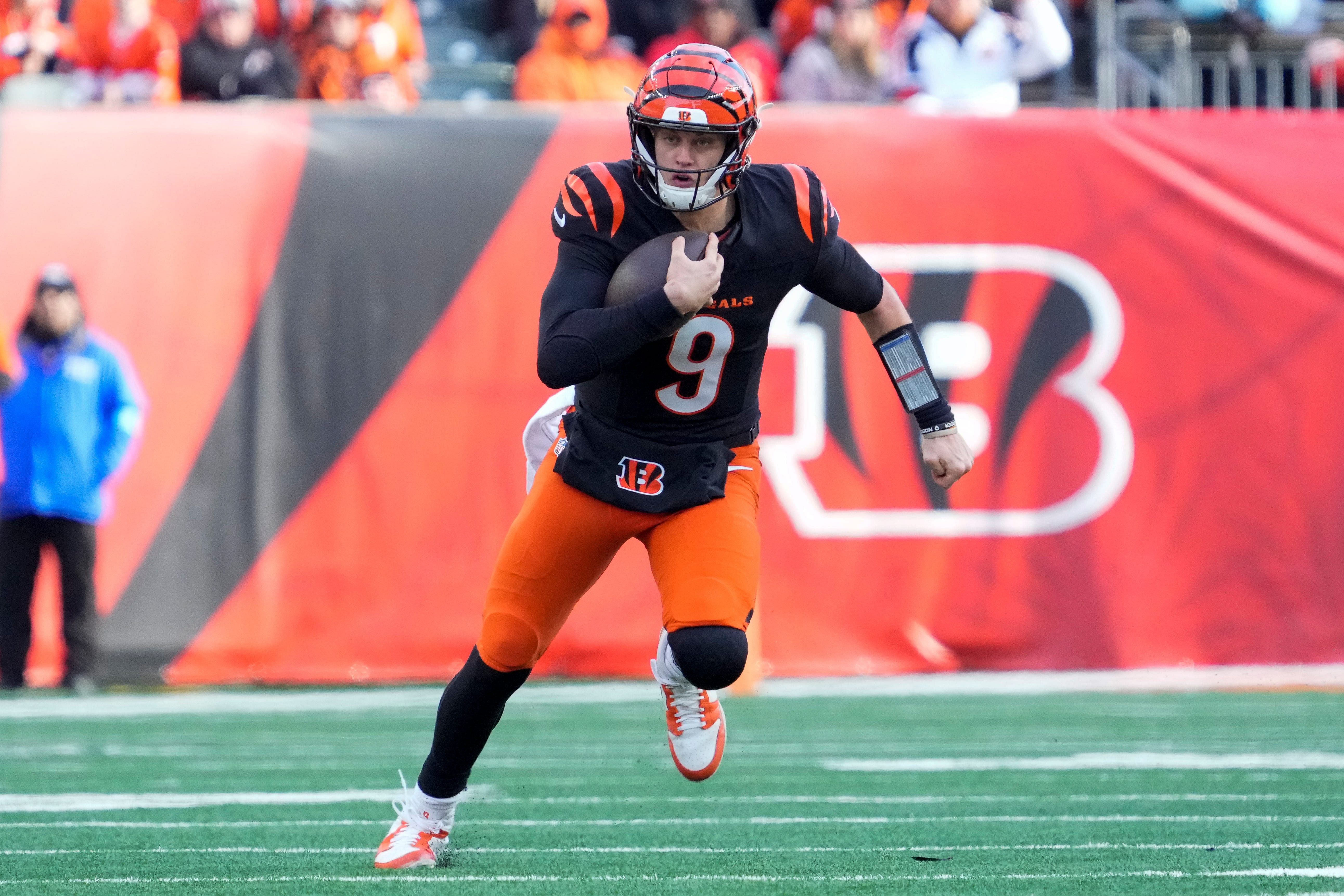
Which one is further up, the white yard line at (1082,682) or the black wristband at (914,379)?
the black wristband at (914,379)

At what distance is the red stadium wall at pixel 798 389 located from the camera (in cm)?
Result: 820

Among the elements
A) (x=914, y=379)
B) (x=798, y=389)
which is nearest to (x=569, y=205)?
(x=914, y=379)

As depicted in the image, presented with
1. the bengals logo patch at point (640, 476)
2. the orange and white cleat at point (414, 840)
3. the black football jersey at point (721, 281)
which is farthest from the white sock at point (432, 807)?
Answer: the black football jersey at point (721, 281)

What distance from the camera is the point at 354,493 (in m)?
8.24

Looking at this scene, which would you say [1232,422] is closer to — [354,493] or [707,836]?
[354,493]

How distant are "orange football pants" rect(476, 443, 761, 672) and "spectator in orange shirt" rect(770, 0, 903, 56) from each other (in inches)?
278

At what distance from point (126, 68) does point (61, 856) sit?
6.66 meters

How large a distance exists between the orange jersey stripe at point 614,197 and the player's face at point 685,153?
12cm

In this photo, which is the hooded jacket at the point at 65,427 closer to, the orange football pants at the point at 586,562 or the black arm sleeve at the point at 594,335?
the orange football pants at the point at 586,562

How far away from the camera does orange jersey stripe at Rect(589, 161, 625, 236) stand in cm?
366

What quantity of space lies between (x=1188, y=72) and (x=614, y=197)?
653 cm

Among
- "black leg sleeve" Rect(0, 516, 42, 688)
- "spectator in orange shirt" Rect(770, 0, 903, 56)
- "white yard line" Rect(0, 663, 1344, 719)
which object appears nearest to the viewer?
"white yard line" Rect(0, 663, 1344, 719)

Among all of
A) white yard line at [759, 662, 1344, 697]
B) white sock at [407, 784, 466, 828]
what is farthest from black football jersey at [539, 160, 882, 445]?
white yard line at [759, 662, 1344, 697]

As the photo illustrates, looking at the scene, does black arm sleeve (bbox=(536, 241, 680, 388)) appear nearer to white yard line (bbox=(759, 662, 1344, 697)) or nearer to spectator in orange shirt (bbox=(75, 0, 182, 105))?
white yard line (bbox=(759, 662, 1344, 697))
